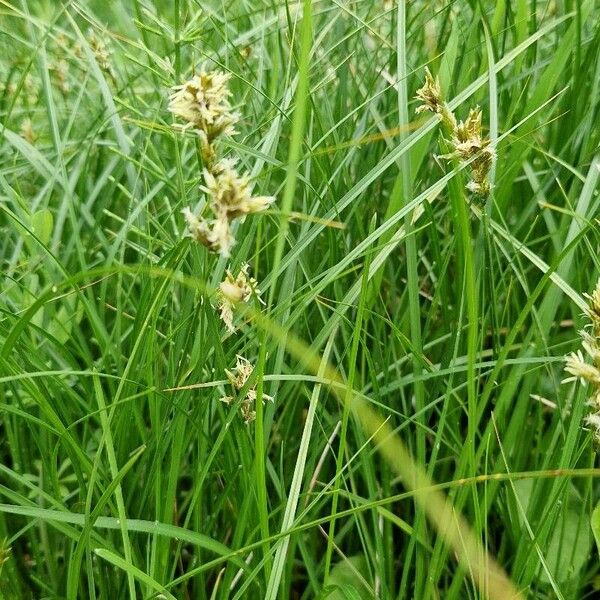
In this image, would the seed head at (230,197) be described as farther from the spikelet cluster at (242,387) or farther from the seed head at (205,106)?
the spikelet cluster at (242,387)

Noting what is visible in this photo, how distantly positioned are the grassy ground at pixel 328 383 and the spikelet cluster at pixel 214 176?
0.23ft

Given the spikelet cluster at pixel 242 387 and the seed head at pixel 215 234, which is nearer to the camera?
the seed head at pixel 215 234

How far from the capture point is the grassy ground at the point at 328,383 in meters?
1.03

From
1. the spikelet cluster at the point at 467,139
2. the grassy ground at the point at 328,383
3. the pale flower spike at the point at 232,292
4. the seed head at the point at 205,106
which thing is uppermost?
the seed head at the point at 205,106

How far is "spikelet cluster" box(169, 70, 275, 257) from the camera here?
2.29 ft

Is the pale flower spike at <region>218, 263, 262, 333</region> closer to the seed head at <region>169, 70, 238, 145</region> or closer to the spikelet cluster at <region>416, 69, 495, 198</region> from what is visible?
the seed head at <region>169, 70, 238, 145</region>

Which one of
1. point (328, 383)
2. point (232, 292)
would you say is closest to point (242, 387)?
point (328, 383)

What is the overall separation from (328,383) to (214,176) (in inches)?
14.4

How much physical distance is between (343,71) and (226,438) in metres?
0.75

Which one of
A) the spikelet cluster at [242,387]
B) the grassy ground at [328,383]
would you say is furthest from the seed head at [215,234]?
the spikelet cluster at [242,387]

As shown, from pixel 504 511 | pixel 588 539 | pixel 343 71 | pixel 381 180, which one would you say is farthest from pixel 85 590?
pixel 343 71

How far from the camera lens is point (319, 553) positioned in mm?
1354

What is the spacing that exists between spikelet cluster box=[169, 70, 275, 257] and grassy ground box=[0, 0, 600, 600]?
2.7 inches

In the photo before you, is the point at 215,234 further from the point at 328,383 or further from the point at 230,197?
the point at 328,383
